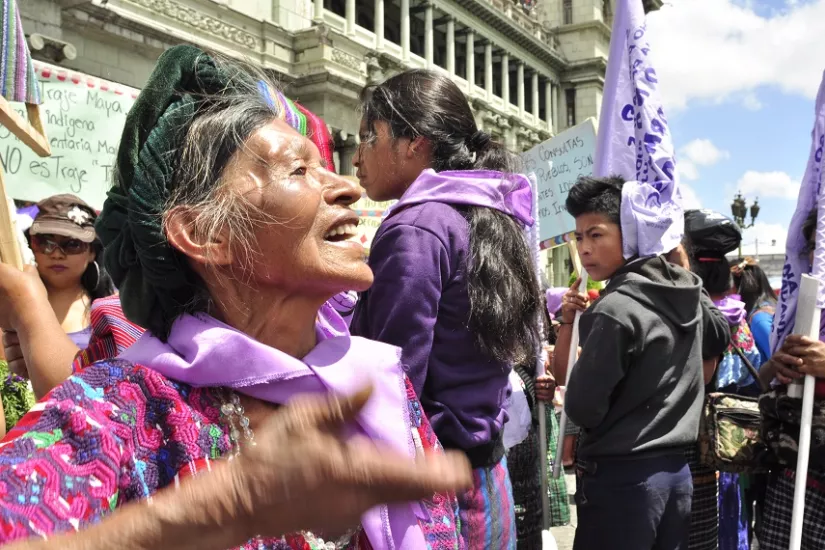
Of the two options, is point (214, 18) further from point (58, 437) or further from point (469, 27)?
point (469, 27)

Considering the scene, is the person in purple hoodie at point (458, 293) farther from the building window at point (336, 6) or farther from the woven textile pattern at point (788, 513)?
the building window at point (336, 6)

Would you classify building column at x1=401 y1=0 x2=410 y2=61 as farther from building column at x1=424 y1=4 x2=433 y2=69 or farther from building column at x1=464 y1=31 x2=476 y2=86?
building column at x1=464 y1=31 x2=476 y2=86

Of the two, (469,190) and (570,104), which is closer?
(469,190)

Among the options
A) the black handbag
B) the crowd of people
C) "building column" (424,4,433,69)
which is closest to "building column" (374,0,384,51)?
"building column" (424,4,433,69)

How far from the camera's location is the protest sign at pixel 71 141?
4148 millimetres

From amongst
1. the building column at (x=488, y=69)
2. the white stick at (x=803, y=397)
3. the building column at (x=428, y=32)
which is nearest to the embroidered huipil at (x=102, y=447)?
the white stick at (x=803, y=397)

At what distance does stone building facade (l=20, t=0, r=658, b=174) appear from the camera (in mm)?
13422

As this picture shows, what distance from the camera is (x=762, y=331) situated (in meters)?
4.56

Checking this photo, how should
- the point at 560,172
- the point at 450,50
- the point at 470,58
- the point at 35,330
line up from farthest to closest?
the point at 470,58
the point at 450,50
the point at 560,172
the point at 35,330

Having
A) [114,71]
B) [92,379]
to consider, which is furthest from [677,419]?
[114,71]

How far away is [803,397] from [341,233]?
198 centimetres

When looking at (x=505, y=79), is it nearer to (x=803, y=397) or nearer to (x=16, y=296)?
(x=803, y=397)

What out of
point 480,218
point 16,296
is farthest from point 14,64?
point 480,218

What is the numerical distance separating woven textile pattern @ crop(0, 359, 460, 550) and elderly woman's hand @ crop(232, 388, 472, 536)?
0.32 metres
